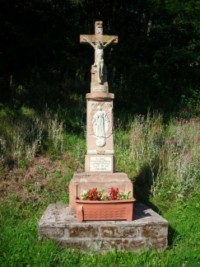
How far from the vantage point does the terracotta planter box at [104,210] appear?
16.5 ft

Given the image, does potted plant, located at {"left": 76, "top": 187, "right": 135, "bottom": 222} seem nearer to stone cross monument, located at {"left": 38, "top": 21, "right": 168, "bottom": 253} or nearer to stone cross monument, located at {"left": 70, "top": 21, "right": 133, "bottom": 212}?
stone cross monument, located at {"left": 38, "top": 21, "right": 168, "bottom": 253}

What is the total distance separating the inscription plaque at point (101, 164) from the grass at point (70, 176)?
1.12m

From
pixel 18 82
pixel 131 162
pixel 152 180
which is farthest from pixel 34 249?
pixel 18 82

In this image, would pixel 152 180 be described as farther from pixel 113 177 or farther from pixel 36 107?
pixel 36 107

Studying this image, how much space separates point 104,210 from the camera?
505 centimetres

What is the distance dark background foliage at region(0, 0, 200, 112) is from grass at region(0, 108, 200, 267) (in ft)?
8.60

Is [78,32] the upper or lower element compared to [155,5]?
lower

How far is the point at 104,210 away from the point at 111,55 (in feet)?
31.2

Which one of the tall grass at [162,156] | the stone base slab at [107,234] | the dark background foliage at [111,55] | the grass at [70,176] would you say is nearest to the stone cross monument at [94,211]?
the stone base slab at [107,234]

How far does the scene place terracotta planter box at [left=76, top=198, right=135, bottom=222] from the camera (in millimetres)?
5016

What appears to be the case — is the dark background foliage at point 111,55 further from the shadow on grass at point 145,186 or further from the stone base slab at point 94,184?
the stone base slab at point 94,184

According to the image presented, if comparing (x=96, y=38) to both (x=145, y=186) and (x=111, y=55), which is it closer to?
(x=145, y=186)

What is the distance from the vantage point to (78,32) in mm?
13742

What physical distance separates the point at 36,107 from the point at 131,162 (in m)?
4.30
